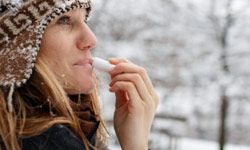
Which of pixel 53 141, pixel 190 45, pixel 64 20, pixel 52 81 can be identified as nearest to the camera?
pixel 53 141

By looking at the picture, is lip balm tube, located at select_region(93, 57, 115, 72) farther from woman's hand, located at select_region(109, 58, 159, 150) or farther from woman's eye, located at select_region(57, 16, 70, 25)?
woman's eye, located at select_region(57, 16, 70, 25)

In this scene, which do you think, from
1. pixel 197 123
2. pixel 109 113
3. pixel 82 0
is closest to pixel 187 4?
pixel 109 113

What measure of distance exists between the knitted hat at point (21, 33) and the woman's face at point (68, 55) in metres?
0.04

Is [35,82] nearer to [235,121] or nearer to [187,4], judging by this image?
[187,4]

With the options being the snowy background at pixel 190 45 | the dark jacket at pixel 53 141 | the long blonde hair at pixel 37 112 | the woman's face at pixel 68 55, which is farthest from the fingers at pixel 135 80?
the snowy background at pixel 190 45

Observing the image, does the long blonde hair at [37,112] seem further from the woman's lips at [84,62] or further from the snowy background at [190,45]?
the snowy background at [190,45]

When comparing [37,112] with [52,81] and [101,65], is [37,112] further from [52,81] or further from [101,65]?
[101,65]

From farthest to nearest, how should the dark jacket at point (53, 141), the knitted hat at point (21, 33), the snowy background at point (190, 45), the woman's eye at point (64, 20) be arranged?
the snowy background at point (190, 45) < the woman's eye at point (64, 20) < the knitted hat at point (21, 33) < the dark jacket at point (53, 141)

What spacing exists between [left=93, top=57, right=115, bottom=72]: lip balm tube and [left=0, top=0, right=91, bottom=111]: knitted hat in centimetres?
20

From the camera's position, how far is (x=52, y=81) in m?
1.71

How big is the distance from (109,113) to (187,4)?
2819 mm

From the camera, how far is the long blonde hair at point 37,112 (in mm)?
1609

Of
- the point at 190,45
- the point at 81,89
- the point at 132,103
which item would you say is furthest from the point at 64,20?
the point at 190,45

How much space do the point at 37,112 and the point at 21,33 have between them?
264 mm
